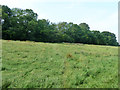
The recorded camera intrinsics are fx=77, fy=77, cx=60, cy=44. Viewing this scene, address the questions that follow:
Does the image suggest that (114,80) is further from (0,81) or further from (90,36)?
(90,36)

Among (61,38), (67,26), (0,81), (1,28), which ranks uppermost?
(67,26)


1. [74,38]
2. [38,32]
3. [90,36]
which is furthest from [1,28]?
[90,36]

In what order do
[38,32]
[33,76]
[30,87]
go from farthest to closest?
1. [38,32]
2. [33,76]
3. [30,87]

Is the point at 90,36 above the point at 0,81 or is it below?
above

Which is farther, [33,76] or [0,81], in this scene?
[33,76]

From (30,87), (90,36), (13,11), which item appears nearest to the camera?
(30,87)

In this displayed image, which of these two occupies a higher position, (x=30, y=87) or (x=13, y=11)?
(x=13, y=11)

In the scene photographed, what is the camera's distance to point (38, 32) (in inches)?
2173

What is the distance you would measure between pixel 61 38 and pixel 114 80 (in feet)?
194

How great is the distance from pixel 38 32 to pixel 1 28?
833 inches

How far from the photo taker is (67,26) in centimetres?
7312

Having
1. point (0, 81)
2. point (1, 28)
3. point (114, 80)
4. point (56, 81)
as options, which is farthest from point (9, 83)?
point (1, 28)

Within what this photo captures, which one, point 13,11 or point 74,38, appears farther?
point 74,38

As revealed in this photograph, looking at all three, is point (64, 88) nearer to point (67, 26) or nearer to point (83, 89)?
point (83, 89)
